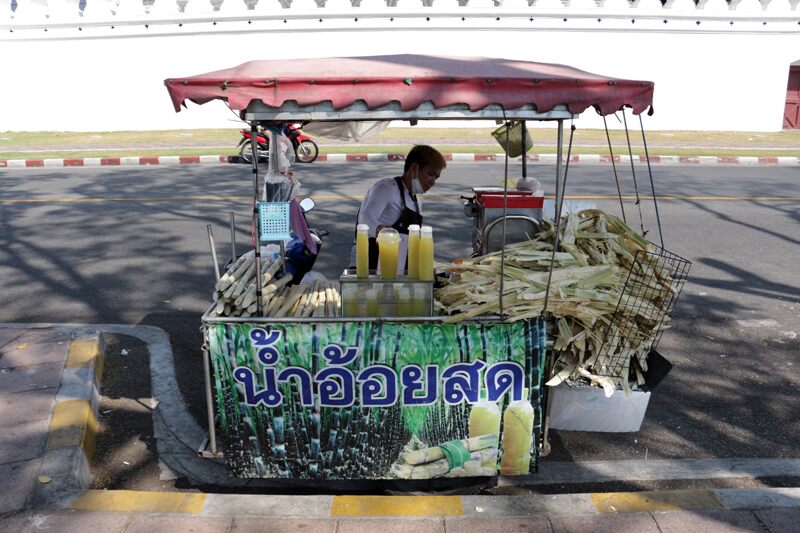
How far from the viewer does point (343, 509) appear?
138 inches

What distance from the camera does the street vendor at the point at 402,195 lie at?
16.1ft

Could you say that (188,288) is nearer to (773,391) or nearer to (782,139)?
(773,391)

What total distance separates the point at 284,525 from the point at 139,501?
824 millimetres

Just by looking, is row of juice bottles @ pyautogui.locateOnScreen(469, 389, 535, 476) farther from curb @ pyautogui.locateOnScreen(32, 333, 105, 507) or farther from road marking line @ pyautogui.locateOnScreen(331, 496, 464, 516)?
curb @ pyautogui.locateOnScreen(32, 333, 105, 507)

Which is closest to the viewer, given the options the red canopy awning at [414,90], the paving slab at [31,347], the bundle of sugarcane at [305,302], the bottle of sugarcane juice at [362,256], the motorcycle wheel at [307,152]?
the red canopy awning at [414,90]

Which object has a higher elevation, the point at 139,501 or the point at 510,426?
the point at 510,426

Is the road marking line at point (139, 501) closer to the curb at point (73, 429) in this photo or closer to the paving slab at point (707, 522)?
the curb at point (73, 429)

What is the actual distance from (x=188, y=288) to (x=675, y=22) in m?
21.8

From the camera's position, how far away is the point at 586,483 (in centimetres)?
412

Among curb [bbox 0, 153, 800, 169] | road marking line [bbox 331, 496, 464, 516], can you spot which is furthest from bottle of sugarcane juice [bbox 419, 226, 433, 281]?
curb [bbox 0, 153, 800, 169]

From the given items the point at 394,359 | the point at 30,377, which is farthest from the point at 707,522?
the point at 30,377

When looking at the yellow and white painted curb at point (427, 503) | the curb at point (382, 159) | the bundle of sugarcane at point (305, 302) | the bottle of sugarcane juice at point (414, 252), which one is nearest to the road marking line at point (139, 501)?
the yellow and white painted curb at point (427, 503)

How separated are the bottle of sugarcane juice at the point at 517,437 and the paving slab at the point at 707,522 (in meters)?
0.72

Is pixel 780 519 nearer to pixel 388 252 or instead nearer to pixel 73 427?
pixel 388 252
